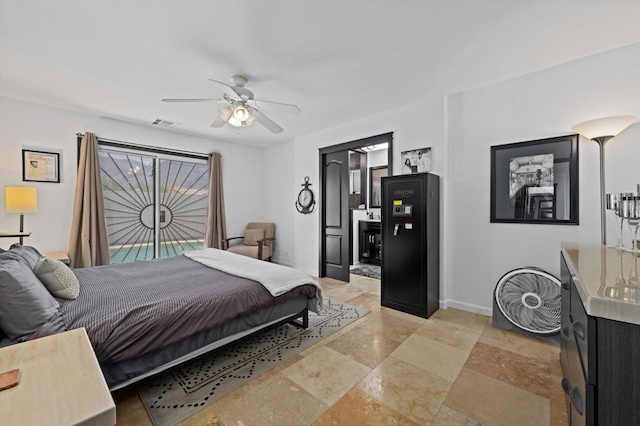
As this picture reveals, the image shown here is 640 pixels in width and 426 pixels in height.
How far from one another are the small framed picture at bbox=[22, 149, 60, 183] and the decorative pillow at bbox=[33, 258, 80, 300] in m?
2.48

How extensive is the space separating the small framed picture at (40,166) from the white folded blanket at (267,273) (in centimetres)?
244

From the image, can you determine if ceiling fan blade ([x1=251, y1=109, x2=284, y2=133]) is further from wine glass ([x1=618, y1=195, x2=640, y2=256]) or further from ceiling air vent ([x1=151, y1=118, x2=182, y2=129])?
wine glass ([x1=618, y1=195, x2=640, y2=256])

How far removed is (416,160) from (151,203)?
14.7 ft

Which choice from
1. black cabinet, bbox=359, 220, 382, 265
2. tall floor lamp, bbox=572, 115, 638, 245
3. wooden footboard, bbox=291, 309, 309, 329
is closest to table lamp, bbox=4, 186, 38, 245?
→ wooden footboard, bbox=291, 309, 309, 329

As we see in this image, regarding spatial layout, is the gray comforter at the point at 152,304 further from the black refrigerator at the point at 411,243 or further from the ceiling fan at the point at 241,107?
the ceiling fan at the point at 241,107

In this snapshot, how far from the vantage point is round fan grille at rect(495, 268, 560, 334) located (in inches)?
97.7

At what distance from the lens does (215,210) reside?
536 cm

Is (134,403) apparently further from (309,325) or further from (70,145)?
(70,145)

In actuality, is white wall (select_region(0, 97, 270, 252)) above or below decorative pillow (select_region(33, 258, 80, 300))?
above

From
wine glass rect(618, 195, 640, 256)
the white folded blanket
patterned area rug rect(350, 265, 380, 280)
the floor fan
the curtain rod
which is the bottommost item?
patterned area rug rect(350, 265, 380, 280)

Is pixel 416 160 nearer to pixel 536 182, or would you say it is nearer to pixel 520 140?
pixel 520 140

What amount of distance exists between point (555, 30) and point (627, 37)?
684mm

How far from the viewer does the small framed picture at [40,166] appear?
3.56m

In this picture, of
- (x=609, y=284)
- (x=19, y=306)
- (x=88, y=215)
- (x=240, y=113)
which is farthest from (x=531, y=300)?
(x=88, y=215)
